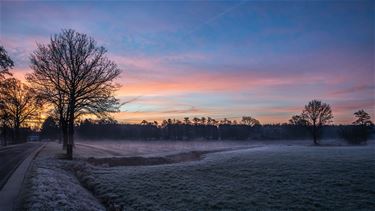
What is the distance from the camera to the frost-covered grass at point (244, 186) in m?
18.8

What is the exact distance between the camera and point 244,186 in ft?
74.2

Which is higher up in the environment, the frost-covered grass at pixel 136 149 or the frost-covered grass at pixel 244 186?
the frost-covered grass at pixel 136 149

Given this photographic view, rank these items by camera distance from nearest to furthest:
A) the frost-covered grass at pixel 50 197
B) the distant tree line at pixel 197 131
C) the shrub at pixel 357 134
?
the frost-covered grass at pixel 50 197 < the shrub at pixel 357 134 < the distant tree line at pixel 197 131

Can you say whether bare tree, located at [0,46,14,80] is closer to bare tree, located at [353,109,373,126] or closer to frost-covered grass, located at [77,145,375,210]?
frost-covered grass, located at [77,145,375,210]

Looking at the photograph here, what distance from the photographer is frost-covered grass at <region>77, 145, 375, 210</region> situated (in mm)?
18828

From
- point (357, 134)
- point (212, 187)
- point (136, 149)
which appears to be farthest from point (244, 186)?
point (357, 134)

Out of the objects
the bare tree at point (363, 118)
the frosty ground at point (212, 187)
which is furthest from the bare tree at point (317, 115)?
the frosty ground at point (212, 187)

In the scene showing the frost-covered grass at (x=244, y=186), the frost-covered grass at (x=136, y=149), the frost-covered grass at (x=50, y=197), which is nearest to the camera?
the frost-covered grass at (x=50, y=197)

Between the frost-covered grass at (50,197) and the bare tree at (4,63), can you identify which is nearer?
the frost-covered grass at (50,197)

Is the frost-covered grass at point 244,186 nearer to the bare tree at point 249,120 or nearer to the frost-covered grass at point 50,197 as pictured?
the frost-covered grass at point 50,197

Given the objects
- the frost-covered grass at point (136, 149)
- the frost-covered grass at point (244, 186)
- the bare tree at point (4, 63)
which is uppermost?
the bare tree at point (4, 63)

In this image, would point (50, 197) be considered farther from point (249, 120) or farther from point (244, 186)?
point (249, 120)

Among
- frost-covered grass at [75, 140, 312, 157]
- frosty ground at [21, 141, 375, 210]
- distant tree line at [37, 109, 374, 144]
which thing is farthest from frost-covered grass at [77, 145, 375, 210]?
distant tree line at [37, 109, 374, 144]

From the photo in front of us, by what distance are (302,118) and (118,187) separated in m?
77.9
